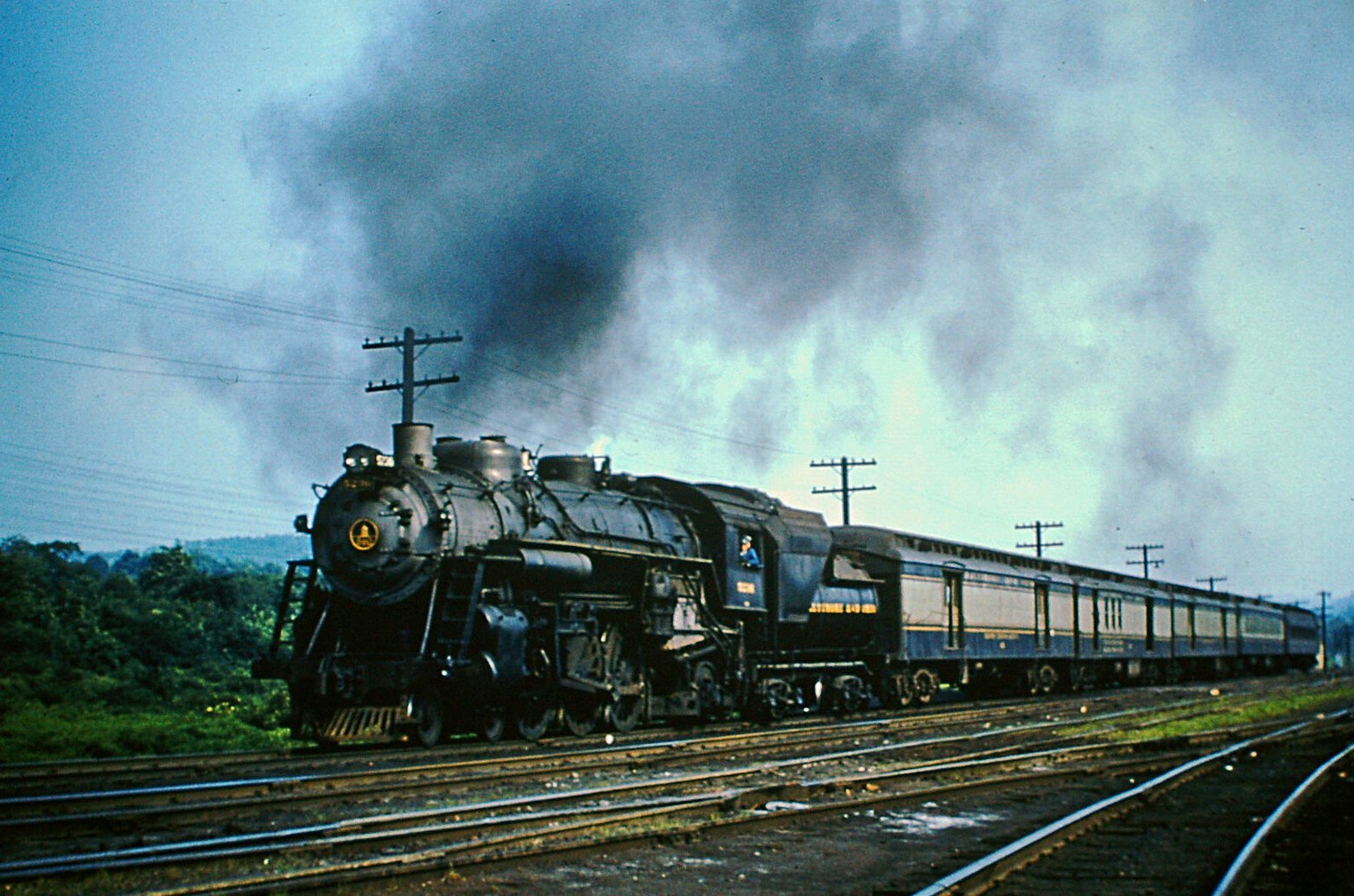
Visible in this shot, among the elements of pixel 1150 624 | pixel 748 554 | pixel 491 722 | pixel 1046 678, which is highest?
pixel 748 554

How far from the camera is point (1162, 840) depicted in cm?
929

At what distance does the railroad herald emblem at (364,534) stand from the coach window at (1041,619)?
68.6ft

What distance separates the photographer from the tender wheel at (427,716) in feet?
49.8

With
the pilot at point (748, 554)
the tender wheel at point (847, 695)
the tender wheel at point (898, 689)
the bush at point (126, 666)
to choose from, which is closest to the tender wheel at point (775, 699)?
the tender wheel at point (847, 695)

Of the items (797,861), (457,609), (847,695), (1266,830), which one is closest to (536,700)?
(457,609)

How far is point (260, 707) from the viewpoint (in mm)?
23578

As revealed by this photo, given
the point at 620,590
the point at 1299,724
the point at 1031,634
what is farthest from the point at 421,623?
the point at 1031,634

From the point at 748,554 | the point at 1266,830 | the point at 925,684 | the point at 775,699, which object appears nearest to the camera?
the point at 1266,830

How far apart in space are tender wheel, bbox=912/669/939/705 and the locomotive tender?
5 cm

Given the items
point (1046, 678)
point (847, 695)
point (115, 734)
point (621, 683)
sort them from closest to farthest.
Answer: point (115, 734)
point (621, 683)
point (847, 695)
point (1046, 678)

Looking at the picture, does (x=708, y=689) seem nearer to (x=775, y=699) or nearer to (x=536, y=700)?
(x=775, y=699)

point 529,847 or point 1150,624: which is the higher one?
point 1150,624

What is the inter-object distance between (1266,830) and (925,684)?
17679 mm

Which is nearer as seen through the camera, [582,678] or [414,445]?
[414,445]
